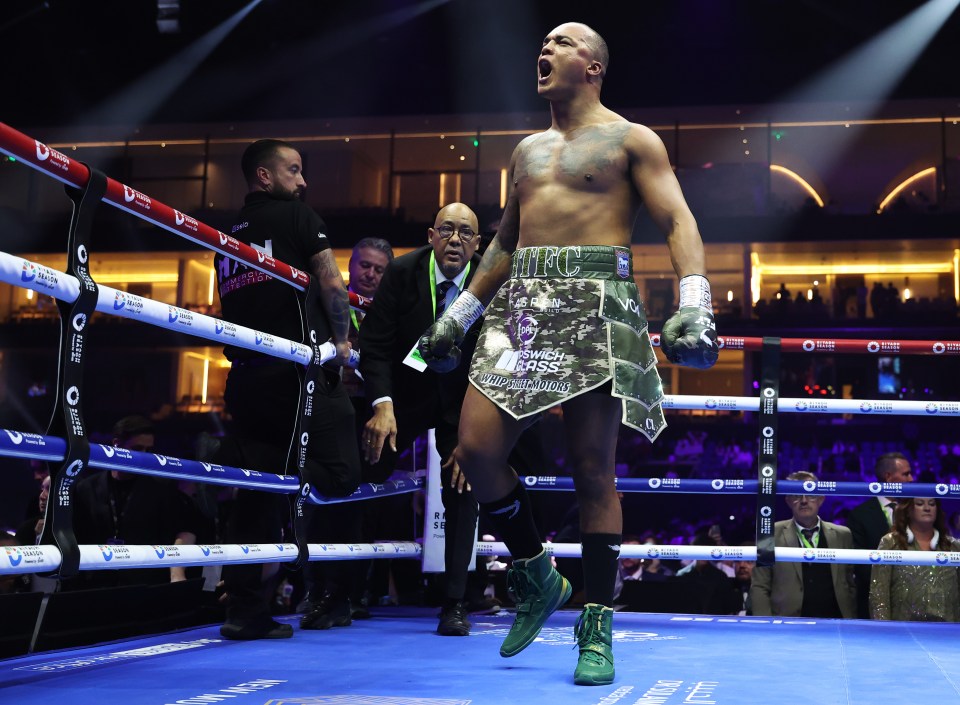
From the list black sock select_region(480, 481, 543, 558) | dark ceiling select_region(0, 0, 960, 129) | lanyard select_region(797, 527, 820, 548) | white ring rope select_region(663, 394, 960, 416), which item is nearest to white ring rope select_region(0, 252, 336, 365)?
black sock select_region(480, 481, 543, 558)

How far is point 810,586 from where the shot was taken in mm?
4105

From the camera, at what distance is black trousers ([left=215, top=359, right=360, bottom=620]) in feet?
8.14

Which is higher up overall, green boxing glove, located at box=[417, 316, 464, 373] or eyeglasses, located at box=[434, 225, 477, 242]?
eyeglasses, located at box=[434, 225, 477, 242]

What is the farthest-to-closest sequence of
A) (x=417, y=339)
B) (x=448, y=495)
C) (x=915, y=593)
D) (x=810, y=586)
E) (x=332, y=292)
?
(x=810, y=586), (x=915, y=593), (x=417, y=339), (x=448, y=495), (x=332, y=292)

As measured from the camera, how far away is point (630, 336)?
2.05 meters

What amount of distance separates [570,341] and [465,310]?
333mm

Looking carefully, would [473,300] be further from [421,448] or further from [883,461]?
[883,461]

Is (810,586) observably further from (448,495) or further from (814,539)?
(448,495)

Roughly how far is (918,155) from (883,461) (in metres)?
13.1

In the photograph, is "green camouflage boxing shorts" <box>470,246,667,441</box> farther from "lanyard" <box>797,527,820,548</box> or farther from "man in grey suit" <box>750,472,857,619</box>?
"lanyard" <box>797,527,820,548</box>

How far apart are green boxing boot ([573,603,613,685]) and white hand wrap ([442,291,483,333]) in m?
0.67

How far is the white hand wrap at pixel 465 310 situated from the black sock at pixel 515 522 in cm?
39

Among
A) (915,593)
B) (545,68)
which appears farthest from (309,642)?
(915,593)

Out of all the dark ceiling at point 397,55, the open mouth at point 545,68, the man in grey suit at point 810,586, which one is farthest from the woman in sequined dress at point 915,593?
the dark ceiling at point 397,55
